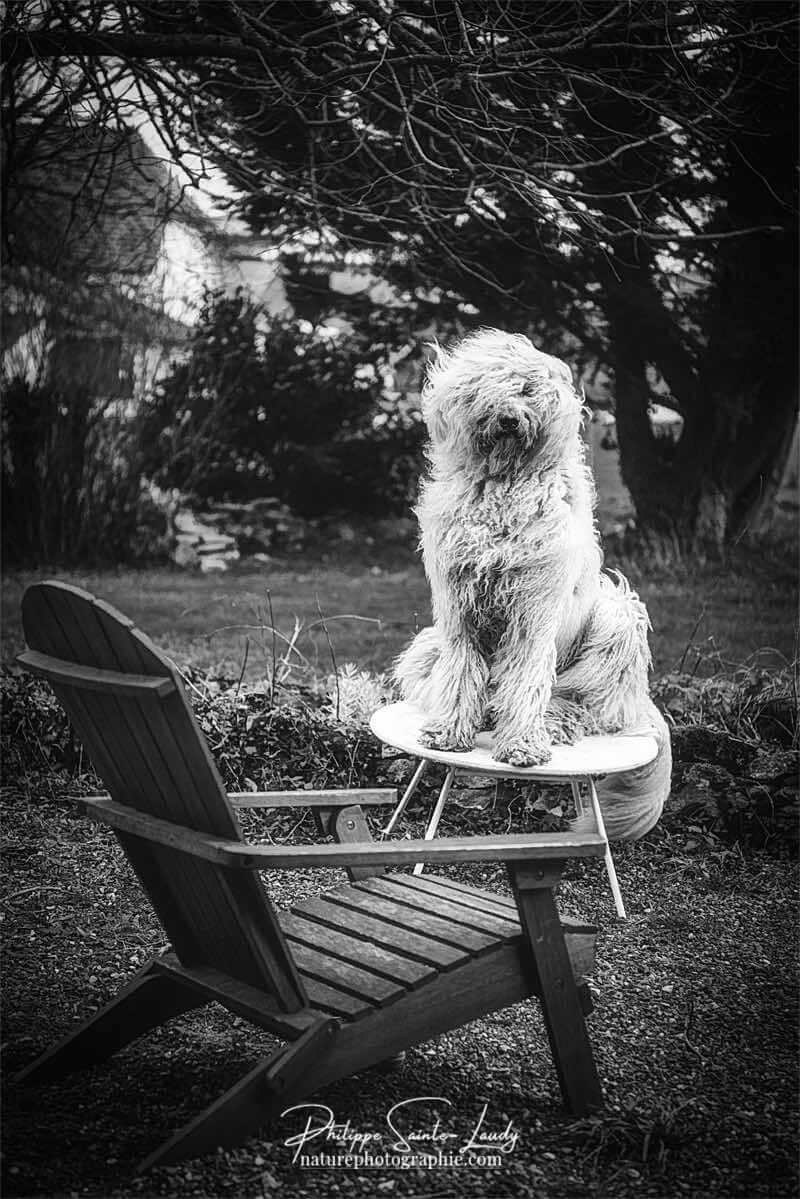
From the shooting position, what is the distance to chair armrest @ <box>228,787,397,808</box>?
2.99 meters

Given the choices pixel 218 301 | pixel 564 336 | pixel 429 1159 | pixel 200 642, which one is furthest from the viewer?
pixel 218 301

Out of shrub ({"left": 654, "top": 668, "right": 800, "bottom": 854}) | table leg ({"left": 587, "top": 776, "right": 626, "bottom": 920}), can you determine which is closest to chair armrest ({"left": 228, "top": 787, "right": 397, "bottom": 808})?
table leg ({"left": 587, "top": 776, "right": 626, "bottom": 920})

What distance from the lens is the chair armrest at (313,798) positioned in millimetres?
2992

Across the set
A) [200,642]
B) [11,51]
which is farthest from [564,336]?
[11,51]

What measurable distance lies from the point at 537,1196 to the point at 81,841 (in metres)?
2.72

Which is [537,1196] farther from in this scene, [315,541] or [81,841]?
[315,541]

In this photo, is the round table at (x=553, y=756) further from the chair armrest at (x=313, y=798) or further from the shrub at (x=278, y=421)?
the shrub at (x=278, y=421)

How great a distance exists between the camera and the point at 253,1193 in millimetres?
2363

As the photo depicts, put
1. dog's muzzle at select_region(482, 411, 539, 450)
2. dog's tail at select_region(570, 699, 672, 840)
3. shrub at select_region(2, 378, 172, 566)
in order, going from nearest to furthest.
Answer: dog's muzzle at select_region(482, 411, 539, 450) < dog's tail at select_region(570, 699, 672, 840) < shrub at select_region(2, 378, 172, 566)

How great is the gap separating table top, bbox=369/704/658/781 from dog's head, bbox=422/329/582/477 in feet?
2.85

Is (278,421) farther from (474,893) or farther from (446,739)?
(474,893)

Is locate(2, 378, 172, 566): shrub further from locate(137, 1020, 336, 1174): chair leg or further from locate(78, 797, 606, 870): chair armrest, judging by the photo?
locate(137, 1020, 336, 1174): chair leg

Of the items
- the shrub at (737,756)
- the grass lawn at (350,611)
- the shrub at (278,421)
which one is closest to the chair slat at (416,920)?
the shrub at (737,756)

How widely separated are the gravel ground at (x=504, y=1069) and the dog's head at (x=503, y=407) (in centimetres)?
171
